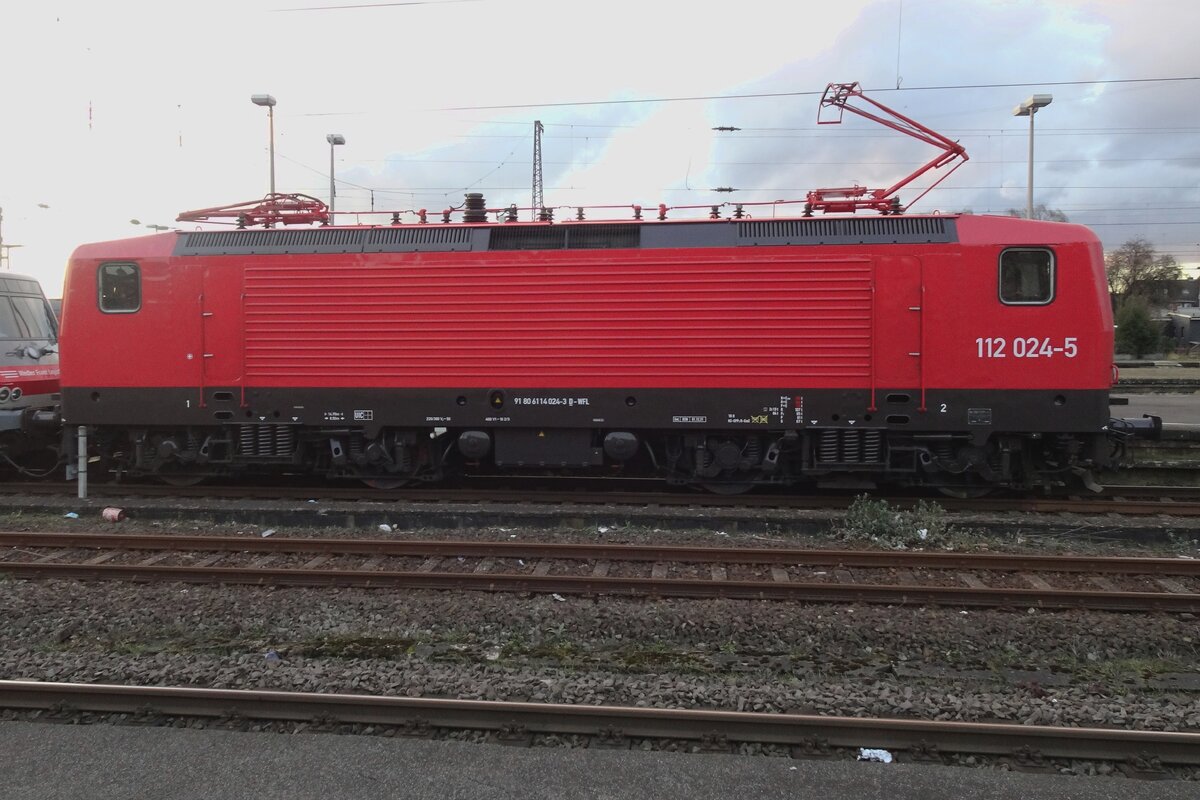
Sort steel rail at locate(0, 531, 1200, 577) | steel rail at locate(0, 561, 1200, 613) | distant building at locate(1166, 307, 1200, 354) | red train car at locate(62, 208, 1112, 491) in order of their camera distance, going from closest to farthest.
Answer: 1. steel rail at locate(0, 561, 1200, 613)
2. steel rail at locate(0, 531, 1200, 577)
3. red train car at locate(62, 208, 1112, 491)
4. distant building at locate(1166, 307, 1200, 354)

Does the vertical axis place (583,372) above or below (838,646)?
above

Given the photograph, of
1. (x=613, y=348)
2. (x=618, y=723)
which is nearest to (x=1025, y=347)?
(x=613, y=348)

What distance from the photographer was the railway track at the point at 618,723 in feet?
12.6

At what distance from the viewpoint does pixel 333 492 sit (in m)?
9.94

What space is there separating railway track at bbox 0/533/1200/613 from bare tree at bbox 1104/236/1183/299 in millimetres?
59703

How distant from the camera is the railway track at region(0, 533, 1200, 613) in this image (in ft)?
20.4

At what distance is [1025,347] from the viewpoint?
849 cm

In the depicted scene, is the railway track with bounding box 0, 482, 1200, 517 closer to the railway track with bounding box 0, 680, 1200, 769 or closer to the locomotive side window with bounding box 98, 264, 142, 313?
the locomotive side window with bounding box 98, 264, 142, 313

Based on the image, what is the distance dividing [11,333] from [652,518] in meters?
9.59

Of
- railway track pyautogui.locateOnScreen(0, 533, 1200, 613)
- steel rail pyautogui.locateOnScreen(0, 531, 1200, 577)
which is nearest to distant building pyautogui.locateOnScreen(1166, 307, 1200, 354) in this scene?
steel rail pyautogui.locateOnScreen(0, 531, 1200, 577)

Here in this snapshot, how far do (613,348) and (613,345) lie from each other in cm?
3

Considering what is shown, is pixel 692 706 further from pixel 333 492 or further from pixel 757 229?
pixel 333 492

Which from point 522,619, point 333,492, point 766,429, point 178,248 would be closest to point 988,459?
point 766,429

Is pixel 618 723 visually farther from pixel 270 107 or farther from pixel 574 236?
pixel 270 107
